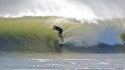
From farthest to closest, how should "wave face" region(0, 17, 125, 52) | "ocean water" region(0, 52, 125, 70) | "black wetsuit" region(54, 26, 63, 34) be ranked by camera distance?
"black wetsuit" region(54, 26, 63, 34), "wave face" region(0, 17, 125, 52), "ocean water" region(0, 52, 125, 70)

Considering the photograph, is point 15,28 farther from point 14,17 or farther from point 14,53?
point 14,53

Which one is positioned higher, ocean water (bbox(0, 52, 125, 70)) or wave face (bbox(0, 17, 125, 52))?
wave face (bbox(0, 17, 125, 52))

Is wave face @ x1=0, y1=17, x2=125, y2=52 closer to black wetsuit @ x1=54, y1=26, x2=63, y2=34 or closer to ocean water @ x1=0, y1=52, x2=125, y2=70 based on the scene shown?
black wetsuit @ x1=54, y1=26, x2=63, y2=34

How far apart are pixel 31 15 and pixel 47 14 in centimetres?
110

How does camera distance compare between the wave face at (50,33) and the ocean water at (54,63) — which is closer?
the ocean water at (54,63)

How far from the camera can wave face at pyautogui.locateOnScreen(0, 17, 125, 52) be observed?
2928 centimetres

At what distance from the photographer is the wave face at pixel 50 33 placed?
29.3 m

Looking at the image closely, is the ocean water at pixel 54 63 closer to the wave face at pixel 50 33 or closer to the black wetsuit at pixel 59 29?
the wave face at pixel 50 33

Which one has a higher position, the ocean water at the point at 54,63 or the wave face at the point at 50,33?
the wave face at the point at 50,33

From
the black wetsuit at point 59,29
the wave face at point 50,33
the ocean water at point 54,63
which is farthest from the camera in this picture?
the black wetsuit at point 59,29

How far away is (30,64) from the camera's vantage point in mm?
20875

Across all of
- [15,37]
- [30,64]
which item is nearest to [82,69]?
[30,64]

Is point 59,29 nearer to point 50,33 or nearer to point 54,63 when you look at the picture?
point 50,33

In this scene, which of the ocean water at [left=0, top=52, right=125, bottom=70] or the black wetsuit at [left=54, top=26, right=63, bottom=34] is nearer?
the ocean water at [left=0, top=52, right=125, bottom=70]
